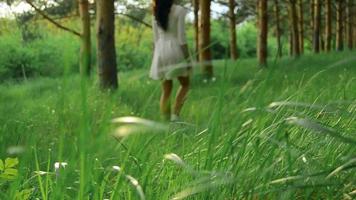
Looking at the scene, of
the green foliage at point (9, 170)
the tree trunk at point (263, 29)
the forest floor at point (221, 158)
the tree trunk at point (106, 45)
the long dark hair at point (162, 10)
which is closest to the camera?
the forest floor at point (221, 158)

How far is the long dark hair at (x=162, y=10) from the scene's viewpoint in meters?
6.84

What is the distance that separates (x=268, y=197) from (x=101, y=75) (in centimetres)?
842

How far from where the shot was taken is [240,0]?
3259cm

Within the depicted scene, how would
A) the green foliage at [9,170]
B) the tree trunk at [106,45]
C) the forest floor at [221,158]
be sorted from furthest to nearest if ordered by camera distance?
the tree trunk at [106,45]
the green foliage at [9,170]
the forest floor at [221,158]

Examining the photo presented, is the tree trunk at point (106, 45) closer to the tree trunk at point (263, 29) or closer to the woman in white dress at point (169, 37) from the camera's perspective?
the woman in white dress at point (169, 37)

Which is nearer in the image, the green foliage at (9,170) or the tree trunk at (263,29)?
the green foliage at (9,170)

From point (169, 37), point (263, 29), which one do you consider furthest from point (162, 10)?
point (263, 29)

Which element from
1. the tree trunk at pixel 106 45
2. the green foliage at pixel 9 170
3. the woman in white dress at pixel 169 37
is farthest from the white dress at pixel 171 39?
the green foliage at pixel 9 170

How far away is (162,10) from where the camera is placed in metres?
6.84

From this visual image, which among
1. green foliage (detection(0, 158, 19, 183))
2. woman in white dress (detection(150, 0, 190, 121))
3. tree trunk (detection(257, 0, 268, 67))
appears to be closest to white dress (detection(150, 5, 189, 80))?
woman in white dress (detection(150, 0, 190, 121))

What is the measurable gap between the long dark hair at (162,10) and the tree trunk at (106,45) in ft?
11.2

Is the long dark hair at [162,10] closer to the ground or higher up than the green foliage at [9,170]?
higher up

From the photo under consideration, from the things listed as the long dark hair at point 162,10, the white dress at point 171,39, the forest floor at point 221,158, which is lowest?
the forest floor at point 221,158

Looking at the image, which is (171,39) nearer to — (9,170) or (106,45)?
(106,45)
